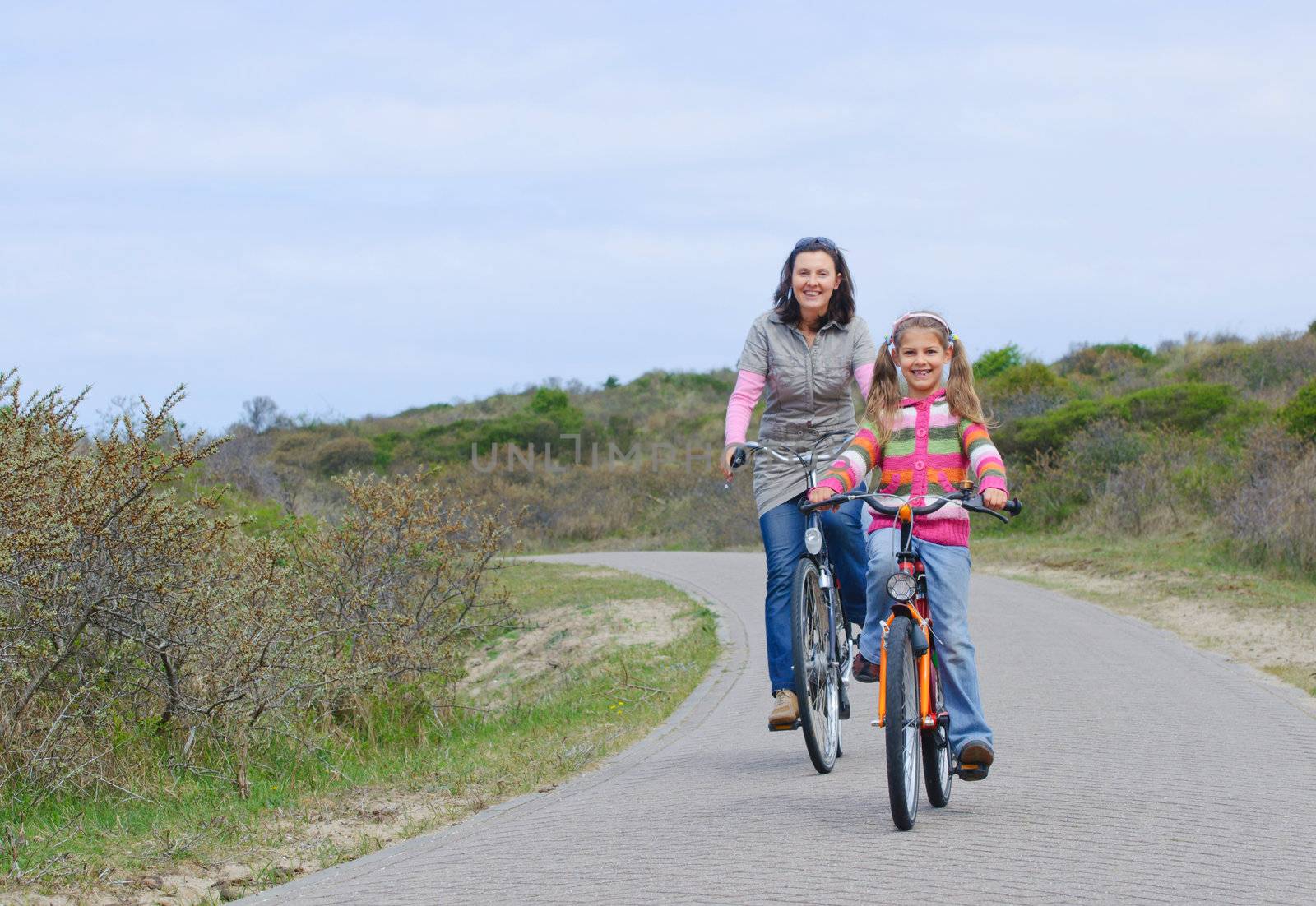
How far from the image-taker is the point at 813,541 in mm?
6973

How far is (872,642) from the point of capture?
6.18m

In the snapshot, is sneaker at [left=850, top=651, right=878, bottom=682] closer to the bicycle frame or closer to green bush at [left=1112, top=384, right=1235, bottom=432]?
the bicycle frame

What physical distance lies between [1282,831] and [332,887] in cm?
346

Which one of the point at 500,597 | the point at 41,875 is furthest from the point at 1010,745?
the point at 500,597

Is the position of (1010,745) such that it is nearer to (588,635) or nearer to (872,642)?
(872,642)

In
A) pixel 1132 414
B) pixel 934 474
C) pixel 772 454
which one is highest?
pixel 1132 414

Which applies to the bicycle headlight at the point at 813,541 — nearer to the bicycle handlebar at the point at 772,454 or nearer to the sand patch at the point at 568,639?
the bicycle handlebar at the point at 772,454

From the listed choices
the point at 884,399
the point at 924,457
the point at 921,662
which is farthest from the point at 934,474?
the point at 921,662

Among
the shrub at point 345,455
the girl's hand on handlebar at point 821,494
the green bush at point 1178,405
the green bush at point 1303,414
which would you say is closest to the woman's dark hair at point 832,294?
the girl's hand on handlebar at point 821,494

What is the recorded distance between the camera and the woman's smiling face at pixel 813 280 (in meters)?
7.48

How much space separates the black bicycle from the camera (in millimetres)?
6672

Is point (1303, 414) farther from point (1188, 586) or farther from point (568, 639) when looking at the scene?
point (568, 639)

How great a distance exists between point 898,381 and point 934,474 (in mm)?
458

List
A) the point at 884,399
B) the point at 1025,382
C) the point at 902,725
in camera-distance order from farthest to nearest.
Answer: the point at 1025,382 → the point at 884,399 → the point at 902,725
